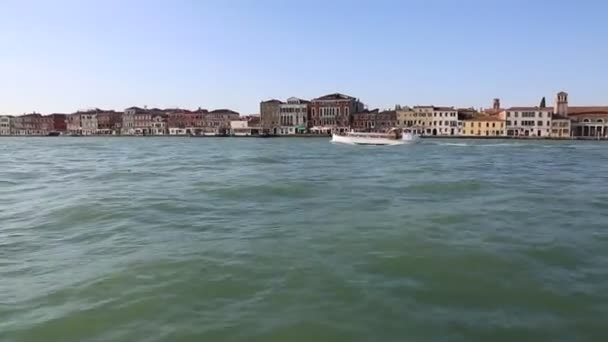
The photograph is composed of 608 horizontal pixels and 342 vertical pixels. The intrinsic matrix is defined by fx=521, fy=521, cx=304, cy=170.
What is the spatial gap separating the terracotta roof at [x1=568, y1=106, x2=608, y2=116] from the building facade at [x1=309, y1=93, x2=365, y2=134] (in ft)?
113

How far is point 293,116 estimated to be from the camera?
90562mm

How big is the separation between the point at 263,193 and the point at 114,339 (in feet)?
26.4

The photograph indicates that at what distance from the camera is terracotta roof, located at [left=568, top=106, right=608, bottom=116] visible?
77.7 meters

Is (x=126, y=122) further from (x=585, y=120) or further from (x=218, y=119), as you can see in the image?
(x=585, y=120)

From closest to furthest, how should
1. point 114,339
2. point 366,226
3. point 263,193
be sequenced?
point 114,339 < point 366,226 < point 263,193

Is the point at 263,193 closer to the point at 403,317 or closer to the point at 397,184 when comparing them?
the point at 397,184

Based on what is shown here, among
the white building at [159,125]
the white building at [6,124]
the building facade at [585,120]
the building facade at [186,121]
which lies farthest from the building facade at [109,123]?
the building facade at [585,120]

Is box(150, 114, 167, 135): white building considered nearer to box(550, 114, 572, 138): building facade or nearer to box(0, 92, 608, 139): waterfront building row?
box(0, 92, 608, 139): waterfront building row

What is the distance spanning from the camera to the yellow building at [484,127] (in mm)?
77938

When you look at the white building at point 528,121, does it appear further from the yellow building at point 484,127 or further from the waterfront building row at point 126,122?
the waterfront building row at point 126,122

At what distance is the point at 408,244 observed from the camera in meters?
6.54

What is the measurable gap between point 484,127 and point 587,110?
53.7 ft

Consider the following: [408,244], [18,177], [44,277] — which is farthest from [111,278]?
[18,177]

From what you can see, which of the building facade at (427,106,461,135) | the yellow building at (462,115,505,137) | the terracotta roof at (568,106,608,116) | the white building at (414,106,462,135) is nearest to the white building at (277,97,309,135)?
the white building at (414,106,462,135)
